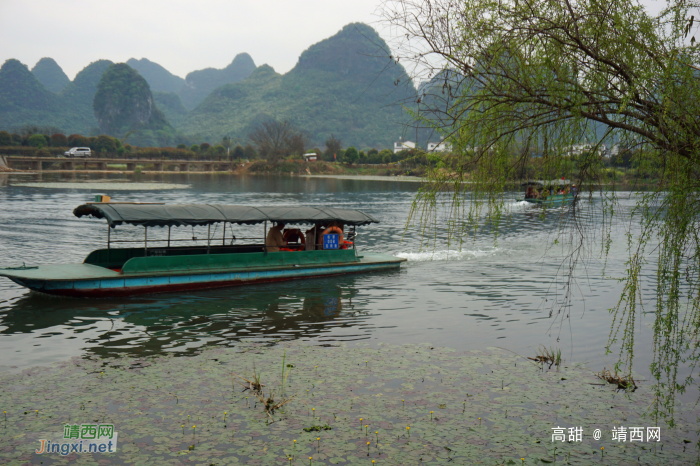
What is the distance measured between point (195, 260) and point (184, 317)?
3.20 meters

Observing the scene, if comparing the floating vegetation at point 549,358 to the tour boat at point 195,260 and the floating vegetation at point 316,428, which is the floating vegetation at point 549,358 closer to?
the floating vegetation at point 316,428

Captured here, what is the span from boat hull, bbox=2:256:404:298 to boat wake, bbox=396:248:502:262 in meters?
4.63

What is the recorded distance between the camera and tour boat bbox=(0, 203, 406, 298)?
14.7 metres

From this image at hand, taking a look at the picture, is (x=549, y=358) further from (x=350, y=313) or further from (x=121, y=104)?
(x=121, y=104)

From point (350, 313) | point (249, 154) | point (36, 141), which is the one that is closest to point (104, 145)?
point (36, 141)

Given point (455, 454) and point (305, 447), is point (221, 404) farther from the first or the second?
point (455, 454)

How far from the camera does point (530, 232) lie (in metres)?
33.4

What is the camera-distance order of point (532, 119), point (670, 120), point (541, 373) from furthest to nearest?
point (541, 373), point (532, 119), point (670, 120)

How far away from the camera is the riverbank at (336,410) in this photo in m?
6.96

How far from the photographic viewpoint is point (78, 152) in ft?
309

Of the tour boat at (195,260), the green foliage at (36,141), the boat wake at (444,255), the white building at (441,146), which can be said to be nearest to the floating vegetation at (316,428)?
the white building at (441,146)

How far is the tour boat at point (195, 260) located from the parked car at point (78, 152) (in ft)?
285

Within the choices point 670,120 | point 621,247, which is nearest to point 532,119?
point 670,120

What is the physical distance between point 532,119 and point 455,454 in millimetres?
4290
